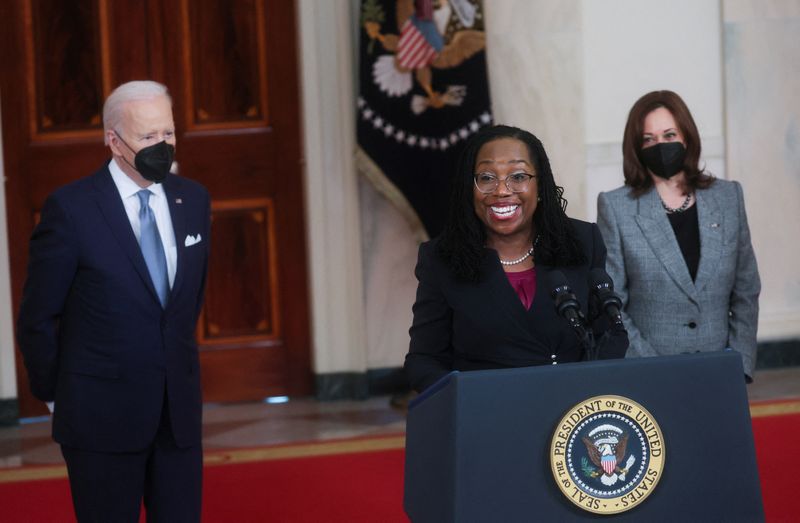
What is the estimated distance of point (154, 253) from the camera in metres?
2.98

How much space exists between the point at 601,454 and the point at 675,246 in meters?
1.56

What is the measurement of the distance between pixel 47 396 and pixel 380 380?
12.3 feet

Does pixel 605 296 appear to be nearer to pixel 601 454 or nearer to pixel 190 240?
pixel 601 454

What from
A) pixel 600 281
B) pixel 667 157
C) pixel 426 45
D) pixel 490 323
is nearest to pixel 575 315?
pixel 600 281

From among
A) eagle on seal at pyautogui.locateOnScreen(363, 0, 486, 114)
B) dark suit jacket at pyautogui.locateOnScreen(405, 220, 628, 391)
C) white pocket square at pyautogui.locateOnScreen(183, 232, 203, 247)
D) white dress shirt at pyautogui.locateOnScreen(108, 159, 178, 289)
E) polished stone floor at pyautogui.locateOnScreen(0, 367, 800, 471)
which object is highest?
eagle on seal at pyautogui.locateOnScreen(363, 0, 486, 114)

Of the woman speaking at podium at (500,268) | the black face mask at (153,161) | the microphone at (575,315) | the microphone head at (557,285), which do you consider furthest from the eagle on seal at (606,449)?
the black face mask at (153,161)

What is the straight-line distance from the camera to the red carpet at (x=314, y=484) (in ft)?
13.9

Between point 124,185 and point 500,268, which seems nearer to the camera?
point 500,268

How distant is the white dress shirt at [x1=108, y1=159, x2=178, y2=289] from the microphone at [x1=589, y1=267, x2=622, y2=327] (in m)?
1.18

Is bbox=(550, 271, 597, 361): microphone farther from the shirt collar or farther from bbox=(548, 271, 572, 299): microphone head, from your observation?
the shirt collar

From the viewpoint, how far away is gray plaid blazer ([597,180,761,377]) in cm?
345

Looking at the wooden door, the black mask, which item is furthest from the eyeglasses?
the wooden door

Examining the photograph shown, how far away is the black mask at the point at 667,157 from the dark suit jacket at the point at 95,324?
147 cm

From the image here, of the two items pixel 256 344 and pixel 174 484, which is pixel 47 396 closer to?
pixel 174 484
